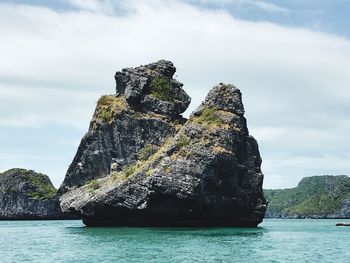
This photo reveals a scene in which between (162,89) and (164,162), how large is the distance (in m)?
24.0

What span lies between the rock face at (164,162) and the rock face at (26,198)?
94537 mm

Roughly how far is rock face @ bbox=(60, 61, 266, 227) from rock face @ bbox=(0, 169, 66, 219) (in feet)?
310

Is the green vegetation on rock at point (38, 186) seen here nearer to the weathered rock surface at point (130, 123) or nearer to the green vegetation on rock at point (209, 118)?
the weathered rock surface at point (130, 123)

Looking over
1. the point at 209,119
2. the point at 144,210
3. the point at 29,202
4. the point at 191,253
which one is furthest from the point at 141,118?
the point at 29,202

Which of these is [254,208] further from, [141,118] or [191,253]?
[191,253]

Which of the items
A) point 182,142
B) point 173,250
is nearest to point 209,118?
point 182,142

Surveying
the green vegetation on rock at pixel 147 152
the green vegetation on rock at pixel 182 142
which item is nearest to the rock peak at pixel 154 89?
the green vegetation on rock at pixel 147 152

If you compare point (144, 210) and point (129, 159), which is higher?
point (129, 159)

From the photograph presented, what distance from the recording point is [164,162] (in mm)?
72562

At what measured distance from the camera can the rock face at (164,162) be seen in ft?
236

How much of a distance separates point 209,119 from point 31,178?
12748 cm

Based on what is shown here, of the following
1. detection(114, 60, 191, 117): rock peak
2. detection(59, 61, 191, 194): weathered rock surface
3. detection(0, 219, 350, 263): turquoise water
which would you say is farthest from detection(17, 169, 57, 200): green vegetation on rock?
detection(0, 219, 350, 263): turquoise water

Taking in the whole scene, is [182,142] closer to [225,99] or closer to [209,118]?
[209,118]

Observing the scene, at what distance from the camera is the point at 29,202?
610 ft
